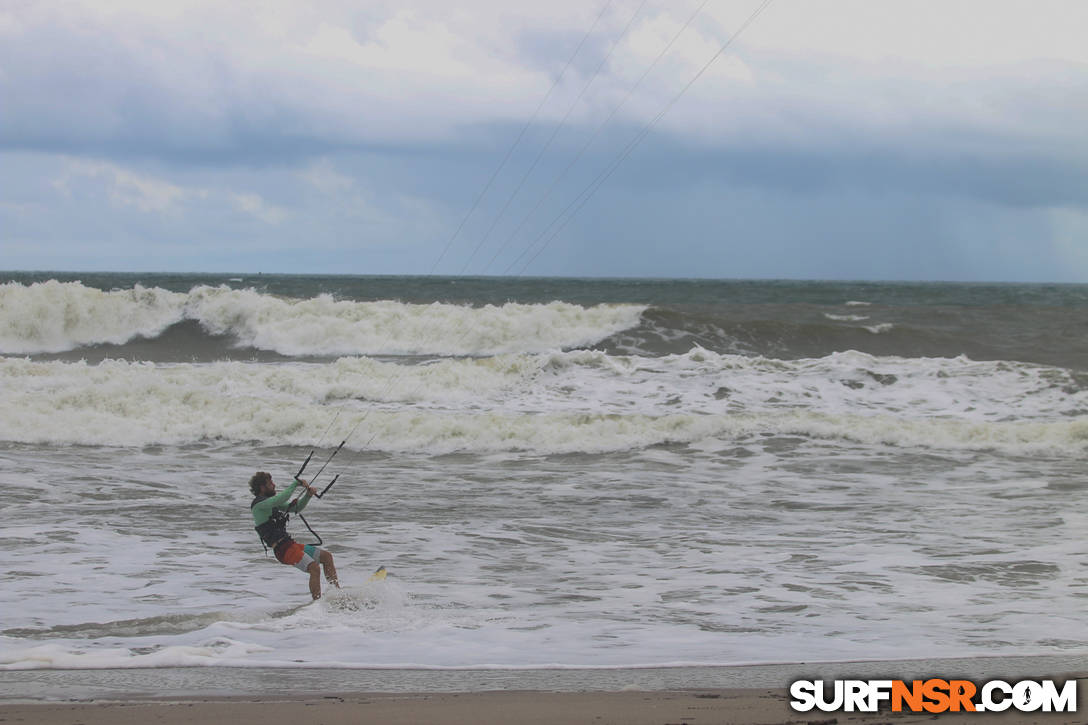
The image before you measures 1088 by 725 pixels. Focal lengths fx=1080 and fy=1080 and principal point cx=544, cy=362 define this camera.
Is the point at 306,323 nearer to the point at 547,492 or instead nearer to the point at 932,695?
the point at 547,492

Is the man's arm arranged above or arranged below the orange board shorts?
above

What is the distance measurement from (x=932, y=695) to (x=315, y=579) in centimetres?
485

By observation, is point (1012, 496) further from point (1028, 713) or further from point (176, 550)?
point (176, 550)

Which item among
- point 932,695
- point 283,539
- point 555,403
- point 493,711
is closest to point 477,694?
point 493,711

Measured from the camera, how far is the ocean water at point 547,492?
785 cm

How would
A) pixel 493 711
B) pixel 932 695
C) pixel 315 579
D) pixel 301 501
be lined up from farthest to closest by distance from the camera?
pixel 315 579, pixel 301 501, pixel 932 695, pixel 493 711

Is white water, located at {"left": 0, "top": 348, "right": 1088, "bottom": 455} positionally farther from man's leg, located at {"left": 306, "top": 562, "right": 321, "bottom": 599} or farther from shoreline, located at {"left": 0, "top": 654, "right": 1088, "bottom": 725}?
shoreline, located at {"left": 0, "top": 654, "right": 1088, "bottom": 725}

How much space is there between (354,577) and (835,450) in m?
10.1

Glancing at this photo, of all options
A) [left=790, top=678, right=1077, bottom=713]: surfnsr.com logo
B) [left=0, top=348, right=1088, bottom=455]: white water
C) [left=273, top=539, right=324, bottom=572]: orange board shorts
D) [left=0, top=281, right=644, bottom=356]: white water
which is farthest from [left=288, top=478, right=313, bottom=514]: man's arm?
[left=0, top=281, right=644, bottom=356]: white water

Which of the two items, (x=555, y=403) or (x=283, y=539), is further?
(x=555, y=403)

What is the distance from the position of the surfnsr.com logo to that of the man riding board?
4092mm

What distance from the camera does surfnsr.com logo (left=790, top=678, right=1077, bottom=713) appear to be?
18.6 feet

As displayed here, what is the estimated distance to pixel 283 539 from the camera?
8875mm

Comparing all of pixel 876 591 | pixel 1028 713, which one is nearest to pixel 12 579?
pixel 876 591
